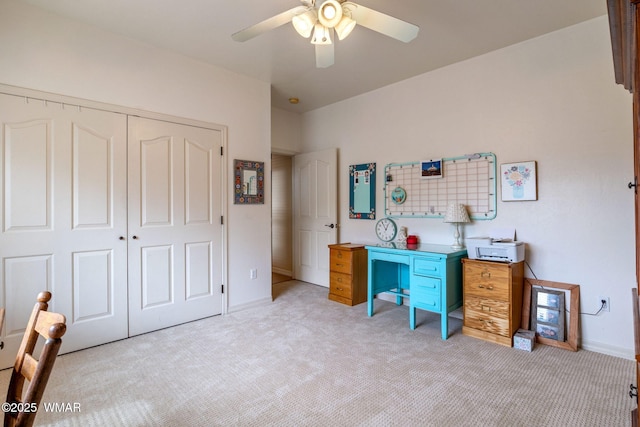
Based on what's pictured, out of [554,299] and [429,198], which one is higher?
[429,198]

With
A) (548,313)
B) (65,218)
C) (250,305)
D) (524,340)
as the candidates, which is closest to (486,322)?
(524,340)

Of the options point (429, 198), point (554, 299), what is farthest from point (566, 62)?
point (554, 299)

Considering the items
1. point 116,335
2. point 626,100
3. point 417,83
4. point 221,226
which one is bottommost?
point 116,335

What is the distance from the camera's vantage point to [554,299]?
2684mm

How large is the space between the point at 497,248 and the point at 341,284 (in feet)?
5.83

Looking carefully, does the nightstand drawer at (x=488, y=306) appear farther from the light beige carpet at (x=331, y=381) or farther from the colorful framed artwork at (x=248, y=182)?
the colorful framed artwork at (x=248, y=182)

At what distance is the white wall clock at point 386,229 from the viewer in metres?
3.82

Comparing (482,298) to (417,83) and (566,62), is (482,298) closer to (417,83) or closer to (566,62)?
(566,62)

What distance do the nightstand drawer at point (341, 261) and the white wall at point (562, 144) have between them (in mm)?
980

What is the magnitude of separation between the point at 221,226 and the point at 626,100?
367 cm

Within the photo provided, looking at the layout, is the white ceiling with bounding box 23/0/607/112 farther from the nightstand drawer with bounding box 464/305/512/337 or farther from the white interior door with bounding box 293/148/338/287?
the nightstand drawer with bounding box 464/305/512/337

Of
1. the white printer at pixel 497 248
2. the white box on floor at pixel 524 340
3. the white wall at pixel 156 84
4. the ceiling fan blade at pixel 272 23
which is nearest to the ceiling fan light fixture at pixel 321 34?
the ceiling fan blade at pixel 272 23

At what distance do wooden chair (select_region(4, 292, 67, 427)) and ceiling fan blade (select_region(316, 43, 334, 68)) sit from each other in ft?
6.56

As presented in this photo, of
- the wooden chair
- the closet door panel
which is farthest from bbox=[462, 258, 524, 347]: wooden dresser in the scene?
the closet door panel
